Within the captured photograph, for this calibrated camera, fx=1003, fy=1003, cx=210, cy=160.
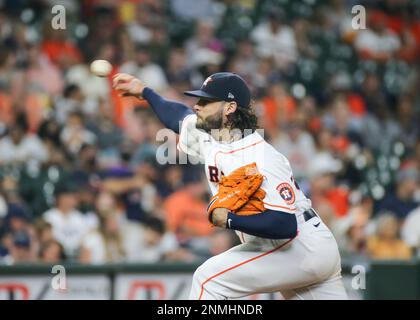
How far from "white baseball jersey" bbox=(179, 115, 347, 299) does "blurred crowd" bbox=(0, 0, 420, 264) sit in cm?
325

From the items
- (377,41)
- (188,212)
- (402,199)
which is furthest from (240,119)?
(377,41)

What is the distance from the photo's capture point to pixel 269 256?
18.5ft

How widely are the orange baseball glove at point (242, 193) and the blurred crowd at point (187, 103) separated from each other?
3.46 m

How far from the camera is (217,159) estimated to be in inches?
222

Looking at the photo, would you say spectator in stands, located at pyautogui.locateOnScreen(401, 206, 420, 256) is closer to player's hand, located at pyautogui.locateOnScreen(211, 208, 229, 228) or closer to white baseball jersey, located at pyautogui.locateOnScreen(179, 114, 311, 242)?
white baseball jersey, located at pyautogui.locateOnScreen(179, 114, 311, 242)

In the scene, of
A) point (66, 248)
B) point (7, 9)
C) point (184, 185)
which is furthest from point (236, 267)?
point (7, 9)

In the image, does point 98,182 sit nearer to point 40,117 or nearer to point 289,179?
point 40,117

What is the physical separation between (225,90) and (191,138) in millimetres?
599

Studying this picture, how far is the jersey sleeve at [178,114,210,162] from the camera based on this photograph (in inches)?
245

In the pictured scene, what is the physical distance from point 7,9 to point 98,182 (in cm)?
298

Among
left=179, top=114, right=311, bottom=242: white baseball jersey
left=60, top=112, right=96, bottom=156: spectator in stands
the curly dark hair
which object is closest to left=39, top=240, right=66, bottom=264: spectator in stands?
left=60, top=112, right=96, bottom=156: spectator in stands

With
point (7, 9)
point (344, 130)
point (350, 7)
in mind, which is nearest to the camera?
point (7, 9)

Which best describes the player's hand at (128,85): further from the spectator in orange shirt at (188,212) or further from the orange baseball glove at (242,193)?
the spectator in orange shirt at (188,212)

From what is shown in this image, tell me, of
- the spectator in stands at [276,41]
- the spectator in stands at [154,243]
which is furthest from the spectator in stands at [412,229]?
the spectator in stands at [276,41]
